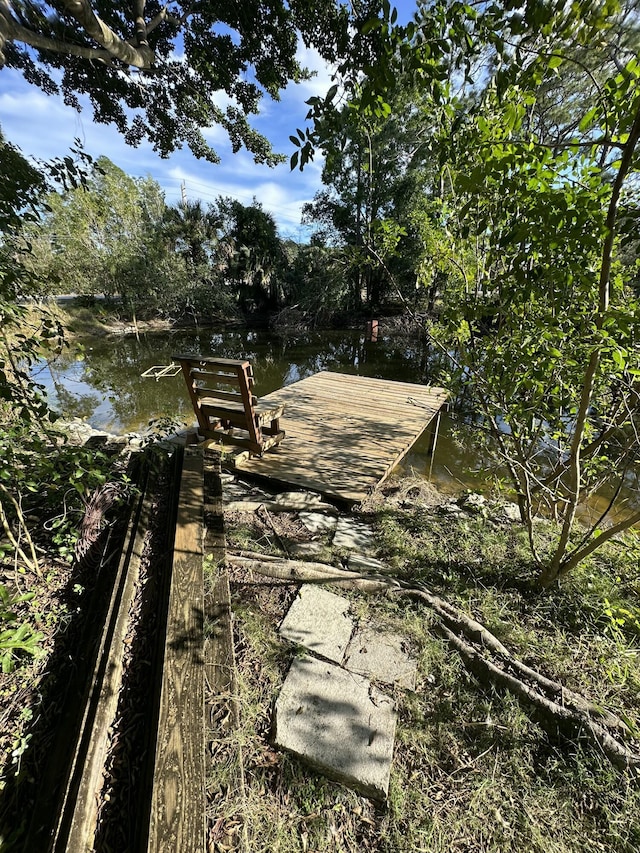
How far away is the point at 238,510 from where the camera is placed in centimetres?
319

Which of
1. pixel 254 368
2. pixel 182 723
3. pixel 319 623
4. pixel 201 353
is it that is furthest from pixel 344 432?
pixel 201 353

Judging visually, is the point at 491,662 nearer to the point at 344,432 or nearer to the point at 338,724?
the point at 338,724

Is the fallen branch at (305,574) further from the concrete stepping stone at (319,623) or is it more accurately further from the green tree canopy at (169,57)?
the green tree canopy at (169,57)

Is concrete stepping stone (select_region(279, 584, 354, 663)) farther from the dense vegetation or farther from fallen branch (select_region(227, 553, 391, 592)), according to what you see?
the dense vegetation

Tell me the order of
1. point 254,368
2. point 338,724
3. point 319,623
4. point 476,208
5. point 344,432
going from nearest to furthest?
point 338,724
point 476,208
point 319,623
point 344,432
point 254,368

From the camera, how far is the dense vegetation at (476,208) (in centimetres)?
129

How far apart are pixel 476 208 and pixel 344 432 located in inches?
151

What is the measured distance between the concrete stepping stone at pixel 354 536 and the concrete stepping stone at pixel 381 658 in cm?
87

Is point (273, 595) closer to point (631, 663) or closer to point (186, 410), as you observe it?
point (631, 663)

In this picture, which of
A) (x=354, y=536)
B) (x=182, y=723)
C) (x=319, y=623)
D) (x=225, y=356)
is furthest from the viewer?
(x=225, y=356)

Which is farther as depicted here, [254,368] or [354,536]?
[254,368]

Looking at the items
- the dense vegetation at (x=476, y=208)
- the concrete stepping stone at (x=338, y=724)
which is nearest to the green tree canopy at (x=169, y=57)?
the dense vegetation at (x=476, y=208)

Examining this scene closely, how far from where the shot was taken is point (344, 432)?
212 inches

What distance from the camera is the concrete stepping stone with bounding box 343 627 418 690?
1.73 m
